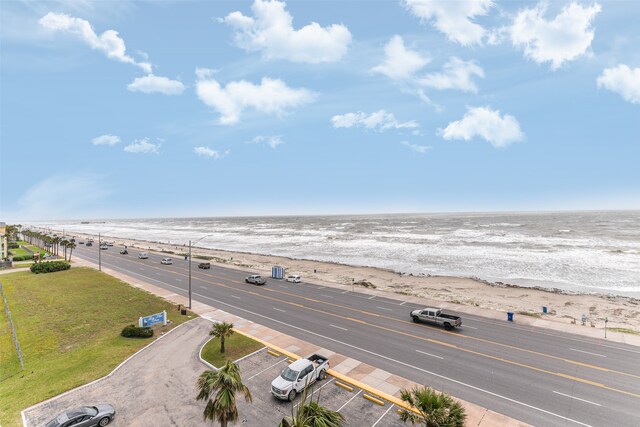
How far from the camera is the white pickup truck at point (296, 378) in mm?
19995

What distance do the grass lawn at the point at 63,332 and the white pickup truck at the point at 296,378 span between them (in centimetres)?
1412

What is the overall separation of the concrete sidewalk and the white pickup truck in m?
2.43

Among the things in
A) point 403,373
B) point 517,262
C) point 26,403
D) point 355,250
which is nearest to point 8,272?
point 26,403

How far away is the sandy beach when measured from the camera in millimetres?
41000

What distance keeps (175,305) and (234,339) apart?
620 inches

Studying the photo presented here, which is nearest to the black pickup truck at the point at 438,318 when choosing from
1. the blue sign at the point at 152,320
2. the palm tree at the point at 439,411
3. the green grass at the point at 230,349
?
the green grass at the point at 230,349

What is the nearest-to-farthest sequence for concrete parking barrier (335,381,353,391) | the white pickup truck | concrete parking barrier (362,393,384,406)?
concrete parking barrier (362,393,384,406) < the white pickup truck < concrete parking barrier (335,381,353,391)

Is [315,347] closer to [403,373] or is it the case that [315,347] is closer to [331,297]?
[403,373]

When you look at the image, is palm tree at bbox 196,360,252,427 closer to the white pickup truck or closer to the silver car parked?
the white pickup truck

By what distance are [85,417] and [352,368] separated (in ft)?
56.7

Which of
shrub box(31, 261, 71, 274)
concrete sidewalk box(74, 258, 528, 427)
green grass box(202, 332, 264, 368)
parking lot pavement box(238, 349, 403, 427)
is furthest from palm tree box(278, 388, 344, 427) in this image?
shrub box(31, 261, 71, 274)

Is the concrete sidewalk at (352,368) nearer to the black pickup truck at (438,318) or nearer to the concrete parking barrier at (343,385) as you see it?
the concrete parking barrier at (343,385)

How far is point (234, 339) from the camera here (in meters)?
30.1

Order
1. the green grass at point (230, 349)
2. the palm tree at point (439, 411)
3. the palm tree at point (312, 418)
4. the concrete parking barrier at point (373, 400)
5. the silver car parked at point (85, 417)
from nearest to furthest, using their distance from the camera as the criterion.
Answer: the palm tree at point (312, 418), the palm tree at point (439, 411), the silver car parked at point (85, 417), the concrete parking barrier at point (373, 400), the green grass at point (230, 349)
